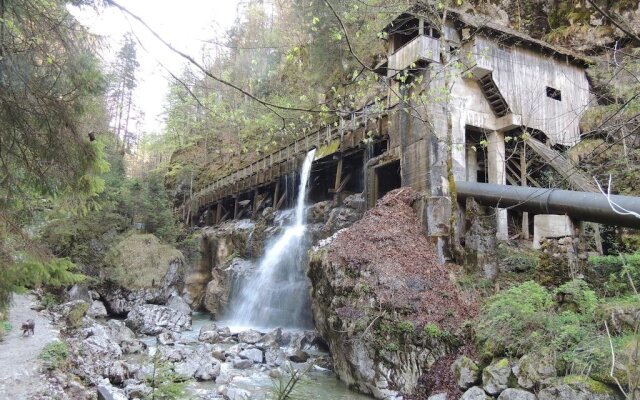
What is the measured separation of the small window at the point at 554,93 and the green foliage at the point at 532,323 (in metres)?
10.7

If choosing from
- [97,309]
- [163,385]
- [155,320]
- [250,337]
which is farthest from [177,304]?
[163,385]

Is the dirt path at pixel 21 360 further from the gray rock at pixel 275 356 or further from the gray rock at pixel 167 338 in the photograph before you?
the gray rock at pixel 275 356

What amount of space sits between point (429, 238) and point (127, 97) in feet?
126

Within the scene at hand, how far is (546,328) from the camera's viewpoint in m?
7.32

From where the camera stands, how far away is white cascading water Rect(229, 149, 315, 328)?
15992mm

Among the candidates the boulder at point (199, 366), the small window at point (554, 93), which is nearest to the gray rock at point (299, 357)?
the boulder at point (199, 366)

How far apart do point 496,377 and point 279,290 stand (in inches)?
431

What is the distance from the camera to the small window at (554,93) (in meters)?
16.7

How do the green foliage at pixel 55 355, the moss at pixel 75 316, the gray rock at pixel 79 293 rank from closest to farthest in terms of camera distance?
the green foliage at pixel 55 355, the moss at pixel 75 316, the gray rock at pixel 79 293

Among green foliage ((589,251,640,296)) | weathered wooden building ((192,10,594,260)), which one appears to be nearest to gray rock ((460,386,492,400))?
green foliage ((589,251,640,296))

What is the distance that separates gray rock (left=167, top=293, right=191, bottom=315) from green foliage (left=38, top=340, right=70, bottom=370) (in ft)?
32.0

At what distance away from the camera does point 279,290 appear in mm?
17250

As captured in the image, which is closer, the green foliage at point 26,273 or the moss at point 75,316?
the green foliage at point 26,273

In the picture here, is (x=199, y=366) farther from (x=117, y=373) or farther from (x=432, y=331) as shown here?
(x=432, y=331)
